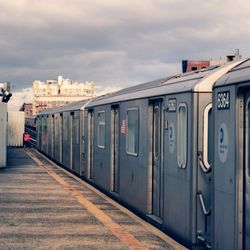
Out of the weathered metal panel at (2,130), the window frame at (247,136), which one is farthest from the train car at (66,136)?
the window frame at (247,136)

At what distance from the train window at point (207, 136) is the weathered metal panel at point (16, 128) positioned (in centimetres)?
3314

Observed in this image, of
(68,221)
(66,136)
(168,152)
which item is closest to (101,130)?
(68,221)

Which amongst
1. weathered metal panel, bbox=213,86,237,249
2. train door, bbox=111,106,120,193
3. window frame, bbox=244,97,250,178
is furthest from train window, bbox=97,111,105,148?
window frame, bbox=244,97,250,178

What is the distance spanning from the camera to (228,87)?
22.8ft

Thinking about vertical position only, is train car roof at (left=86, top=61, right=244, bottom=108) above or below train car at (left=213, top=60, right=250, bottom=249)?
above

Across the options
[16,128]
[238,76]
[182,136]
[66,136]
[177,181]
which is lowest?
[177,181]

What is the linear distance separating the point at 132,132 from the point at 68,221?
235cm

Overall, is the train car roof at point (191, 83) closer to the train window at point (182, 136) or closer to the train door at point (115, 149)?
the train window at point (182, 136)

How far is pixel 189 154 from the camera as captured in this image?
27.3ft

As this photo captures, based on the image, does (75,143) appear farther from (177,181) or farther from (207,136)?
(207,136)

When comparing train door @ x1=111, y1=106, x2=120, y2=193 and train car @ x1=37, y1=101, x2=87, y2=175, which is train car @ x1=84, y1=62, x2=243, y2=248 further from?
train car @ x1=37, y1=101, x2=87, y2=175

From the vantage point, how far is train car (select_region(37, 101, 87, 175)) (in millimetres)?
20000

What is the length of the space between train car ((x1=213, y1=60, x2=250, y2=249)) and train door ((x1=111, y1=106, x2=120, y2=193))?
674 cm

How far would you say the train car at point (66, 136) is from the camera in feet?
65.6
